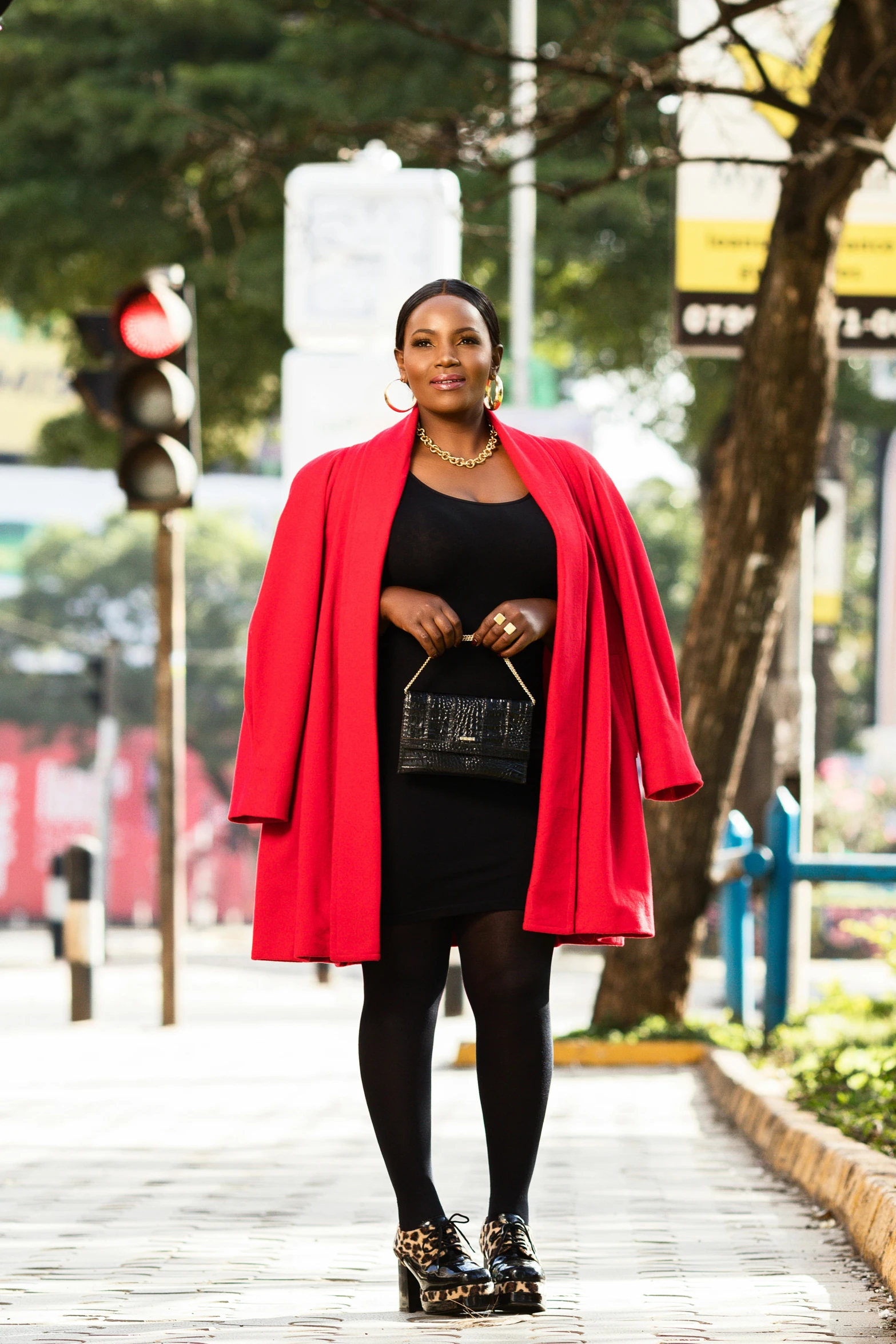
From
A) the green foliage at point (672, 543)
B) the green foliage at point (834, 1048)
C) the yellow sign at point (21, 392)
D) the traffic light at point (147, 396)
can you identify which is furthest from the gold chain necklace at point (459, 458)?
the yellow sign at point (21, 392)

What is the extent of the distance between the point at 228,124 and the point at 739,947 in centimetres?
869

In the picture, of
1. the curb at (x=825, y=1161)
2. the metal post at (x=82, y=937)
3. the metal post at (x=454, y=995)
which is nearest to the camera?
the curb at (x=825, y=1161)

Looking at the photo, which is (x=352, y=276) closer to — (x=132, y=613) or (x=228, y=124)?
(x=228, y=124)

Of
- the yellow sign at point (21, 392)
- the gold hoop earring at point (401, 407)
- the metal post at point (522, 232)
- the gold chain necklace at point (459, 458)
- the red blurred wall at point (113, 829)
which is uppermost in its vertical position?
the yellow sign at point (21, 392)

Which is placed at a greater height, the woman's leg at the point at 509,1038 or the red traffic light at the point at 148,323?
the red traffic light at the point at 148,323

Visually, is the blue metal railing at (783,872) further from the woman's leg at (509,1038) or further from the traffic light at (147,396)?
the woman's leg at (509,1038)

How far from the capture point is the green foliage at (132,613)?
39031 millimetres

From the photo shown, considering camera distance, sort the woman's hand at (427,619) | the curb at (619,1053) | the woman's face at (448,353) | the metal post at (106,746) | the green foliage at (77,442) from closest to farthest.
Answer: the woman's hand at (427,619), the woman's face at (448,353), the curb at (619,1053), the green foliage at (77,442), the metal post at (106,746)

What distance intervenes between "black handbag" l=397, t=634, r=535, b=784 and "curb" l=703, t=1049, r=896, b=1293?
1.17m

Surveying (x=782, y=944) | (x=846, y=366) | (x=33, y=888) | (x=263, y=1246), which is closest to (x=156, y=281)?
(x=782, y=944)

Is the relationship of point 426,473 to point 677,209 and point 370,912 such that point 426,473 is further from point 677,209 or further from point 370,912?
point 677,209

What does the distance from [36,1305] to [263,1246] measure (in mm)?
801

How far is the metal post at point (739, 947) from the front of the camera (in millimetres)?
10039

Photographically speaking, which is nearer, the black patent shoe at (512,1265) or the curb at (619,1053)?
the black patent shoe at (512,1265)
